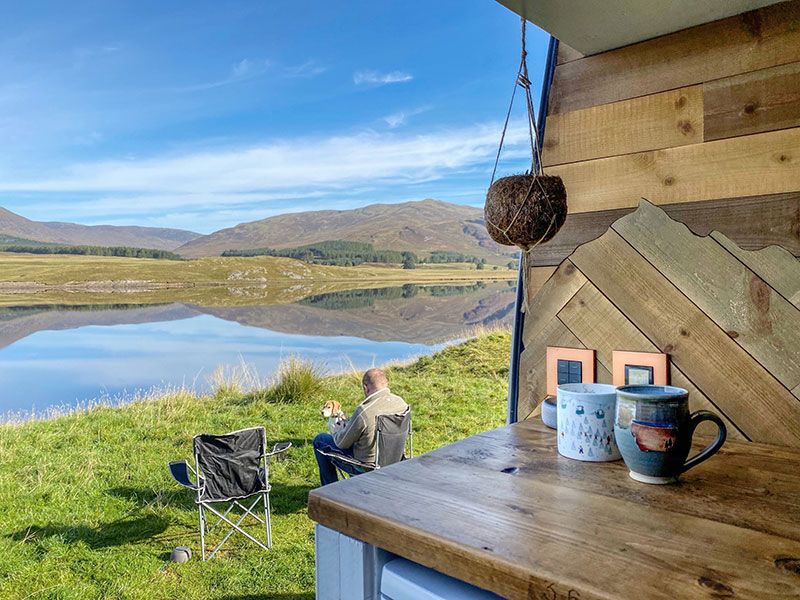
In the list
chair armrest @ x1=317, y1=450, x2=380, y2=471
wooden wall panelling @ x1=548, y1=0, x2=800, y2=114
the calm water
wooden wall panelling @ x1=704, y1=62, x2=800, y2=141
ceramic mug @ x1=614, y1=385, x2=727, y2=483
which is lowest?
the calm water

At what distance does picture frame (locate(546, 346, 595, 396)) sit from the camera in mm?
1721

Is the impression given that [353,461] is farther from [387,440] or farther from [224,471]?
[224,471]

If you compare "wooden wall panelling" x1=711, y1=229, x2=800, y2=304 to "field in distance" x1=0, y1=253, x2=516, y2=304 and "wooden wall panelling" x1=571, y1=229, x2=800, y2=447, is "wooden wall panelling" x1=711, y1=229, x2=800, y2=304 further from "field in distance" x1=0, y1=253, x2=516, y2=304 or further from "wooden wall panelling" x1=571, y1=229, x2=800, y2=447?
"field in distance" x1=0, y1=253, x2=516, y2=304

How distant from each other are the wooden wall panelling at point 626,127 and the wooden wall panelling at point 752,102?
3 cm

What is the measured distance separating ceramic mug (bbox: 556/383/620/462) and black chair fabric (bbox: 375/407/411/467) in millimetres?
2196

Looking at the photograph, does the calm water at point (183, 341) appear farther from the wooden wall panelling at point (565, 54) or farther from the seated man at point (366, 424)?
the wooden wall panelling at point (565, 54)

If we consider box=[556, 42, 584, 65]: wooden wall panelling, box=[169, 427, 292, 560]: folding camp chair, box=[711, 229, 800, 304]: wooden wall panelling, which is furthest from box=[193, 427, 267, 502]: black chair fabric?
box=[711, 229, 800, 304]: wooden wall panelling

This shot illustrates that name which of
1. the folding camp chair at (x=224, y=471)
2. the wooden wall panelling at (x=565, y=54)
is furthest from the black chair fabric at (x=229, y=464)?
the wooden wall panelling at (x=565, y=54)

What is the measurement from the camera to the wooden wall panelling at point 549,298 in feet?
5.93

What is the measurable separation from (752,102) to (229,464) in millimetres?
3049

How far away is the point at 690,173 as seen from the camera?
5.06 feet

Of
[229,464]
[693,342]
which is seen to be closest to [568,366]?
[693,342]

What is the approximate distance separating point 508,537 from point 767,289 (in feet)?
3.40

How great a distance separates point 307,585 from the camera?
288 cm
